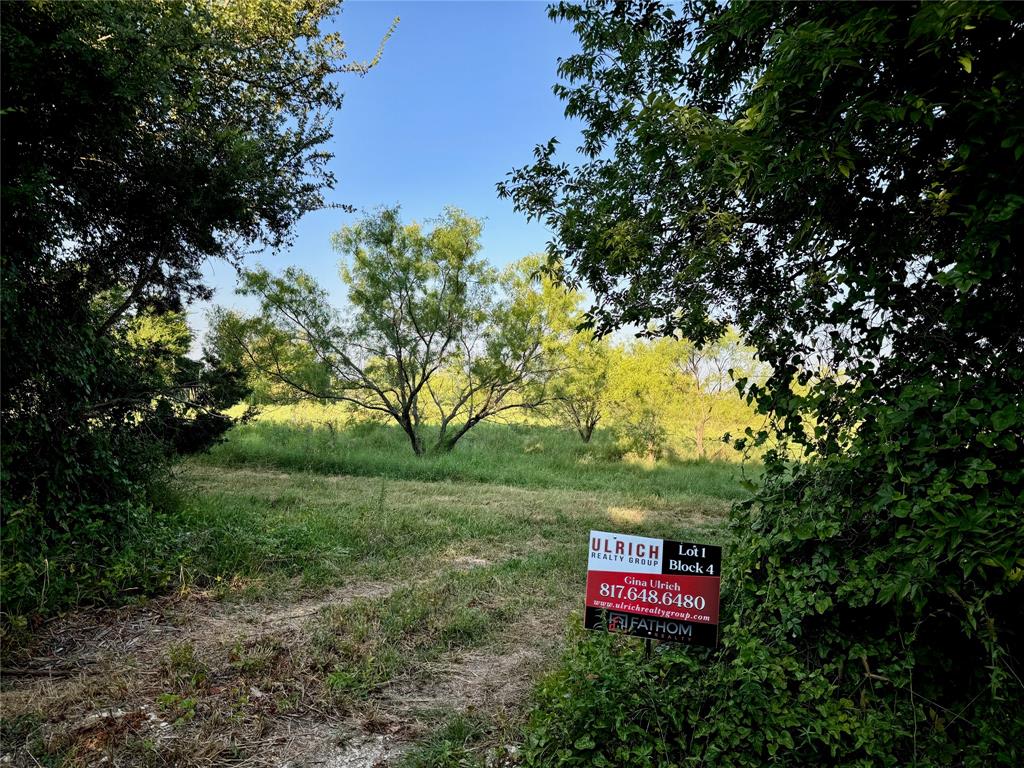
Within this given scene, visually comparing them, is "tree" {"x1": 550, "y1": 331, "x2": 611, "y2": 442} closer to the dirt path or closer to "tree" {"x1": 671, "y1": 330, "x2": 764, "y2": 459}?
"tree" {"x1": 671, "y1": 330, "x2": 764, "y2": 459}

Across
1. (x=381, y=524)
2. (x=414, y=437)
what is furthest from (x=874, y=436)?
(x=414, y=437)

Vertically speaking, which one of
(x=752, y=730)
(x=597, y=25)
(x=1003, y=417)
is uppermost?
(x=597, y=25)

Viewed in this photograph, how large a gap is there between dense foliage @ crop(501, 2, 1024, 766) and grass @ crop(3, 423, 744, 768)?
110 centimetres

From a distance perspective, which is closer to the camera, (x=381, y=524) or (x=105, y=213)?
(x=105, y=213)

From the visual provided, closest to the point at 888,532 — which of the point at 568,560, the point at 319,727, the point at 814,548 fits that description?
the point at 814,548

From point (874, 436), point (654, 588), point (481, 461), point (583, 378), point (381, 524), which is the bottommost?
point (381, 524)

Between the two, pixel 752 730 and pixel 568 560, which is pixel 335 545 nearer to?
pixel 568 560

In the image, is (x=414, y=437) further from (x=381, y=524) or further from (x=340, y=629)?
(x=340, y=629)

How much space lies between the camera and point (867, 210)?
2930 mm

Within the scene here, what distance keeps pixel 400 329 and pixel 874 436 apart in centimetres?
1445

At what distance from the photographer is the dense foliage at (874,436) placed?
2254 millimetres

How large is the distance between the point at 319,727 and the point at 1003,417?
3.68m

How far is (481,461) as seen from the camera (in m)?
15.0

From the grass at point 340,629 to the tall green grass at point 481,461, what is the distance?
3.03 metres
